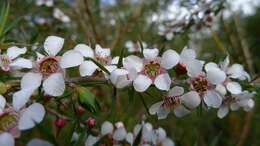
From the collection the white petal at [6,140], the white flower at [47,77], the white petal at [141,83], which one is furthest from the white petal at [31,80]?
the white petal at [141,83]

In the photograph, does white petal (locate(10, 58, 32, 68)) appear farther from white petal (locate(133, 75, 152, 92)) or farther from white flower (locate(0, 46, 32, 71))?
white petal (locate(133, 75, 152, 92))

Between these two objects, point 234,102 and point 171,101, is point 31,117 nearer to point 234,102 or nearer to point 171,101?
point 171,101

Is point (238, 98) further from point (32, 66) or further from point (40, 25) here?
point (40, 25)

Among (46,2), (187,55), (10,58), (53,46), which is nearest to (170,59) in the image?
(187,55)

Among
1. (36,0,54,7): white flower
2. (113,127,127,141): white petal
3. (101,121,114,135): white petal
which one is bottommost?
(113,127,127,141): white petal

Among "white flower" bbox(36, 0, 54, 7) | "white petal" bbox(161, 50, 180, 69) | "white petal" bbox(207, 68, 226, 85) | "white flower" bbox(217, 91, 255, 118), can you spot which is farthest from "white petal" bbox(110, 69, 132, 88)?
"white flower" bbox(36, 0, 54, 7)

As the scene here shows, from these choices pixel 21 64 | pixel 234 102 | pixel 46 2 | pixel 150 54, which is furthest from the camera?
pixel 46 2

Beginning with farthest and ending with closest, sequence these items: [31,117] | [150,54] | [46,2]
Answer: [46,2] < [150,54] < [31,117]
